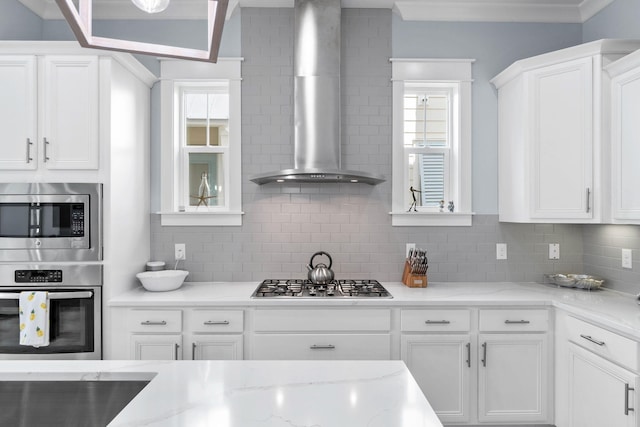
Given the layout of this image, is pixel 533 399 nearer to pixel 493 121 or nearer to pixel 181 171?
pixel 493 121

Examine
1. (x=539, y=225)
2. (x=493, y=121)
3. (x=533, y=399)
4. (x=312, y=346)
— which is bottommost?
(x=533, y=399)

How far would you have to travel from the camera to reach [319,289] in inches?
111

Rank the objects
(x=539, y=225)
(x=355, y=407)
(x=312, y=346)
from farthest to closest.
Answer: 1. (x=539, y=225)
2. (x=312, y=346)
3. (x=355, y=407)

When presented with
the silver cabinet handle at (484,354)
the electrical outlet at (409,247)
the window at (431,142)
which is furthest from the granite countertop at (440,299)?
the window at (431,142)

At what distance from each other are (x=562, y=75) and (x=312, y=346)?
7.72ft

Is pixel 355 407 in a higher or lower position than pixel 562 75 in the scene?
Result: lower

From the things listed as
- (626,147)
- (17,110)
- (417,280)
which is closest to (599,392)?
(417,280)

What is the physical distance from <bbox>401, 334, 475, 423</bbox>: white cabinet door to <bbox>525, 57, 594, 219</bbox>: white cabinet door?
1074mm

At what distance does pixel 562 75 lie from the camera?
265 cm

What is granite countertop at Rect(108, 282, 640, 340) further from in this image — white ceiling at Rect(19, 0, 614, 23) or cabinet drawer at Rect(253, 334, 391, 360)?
white ceiling at Rect(19, 0, 614, 23)

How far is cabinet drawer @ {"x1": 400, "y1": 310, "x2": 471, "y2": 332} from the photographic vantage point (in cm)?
257

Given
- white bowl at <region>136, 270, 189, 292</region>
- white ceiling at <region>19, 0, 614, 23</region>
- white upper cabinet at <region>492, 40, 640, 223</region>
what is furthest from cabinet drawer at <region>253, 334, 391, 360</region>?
white ceiling at <region>19, 0, 614, 23</region>

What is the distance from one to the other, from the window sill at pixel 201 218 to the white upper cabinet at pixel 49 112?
75 cm

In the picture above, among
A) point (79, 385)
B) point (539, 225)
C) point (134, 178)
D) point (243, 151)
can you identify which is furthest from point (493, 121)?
point (79, 385)
